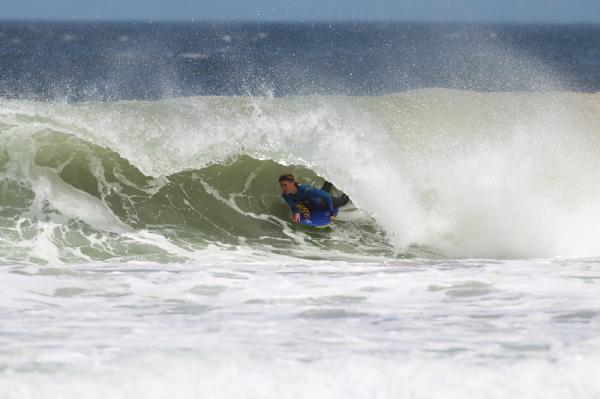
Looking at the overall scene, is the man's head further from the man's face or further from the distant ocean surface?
the distant ocean surface

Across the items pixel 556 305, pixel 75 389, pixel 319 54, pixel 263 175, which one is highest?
pixel 319 54

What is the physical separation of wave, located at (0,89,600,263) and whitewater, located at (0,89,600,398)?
3cm

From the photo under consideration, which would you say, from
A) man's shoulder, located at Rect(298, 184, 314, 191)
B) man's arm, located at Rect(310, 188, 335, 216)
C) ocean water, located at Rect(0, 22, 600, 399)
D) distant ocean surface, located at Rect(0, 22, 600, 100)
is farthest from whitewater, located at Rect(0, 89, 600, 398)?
distant ocean surface, located at Rect(0, 22, 600, 100)

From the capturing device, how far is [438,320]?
586 cm

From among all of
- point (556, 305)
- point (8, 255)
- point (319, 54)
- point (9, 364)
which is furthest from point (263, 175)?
point (319, 54)

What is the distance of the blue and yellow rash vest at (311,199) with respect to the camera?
967 centimetres

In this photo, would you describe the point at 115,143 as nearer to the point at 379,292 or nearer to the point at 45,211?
the point at 45,211

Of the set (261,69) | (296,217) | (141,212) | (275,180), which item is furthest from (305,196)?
(261,69)

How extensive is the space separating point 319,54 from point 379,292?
154 ft

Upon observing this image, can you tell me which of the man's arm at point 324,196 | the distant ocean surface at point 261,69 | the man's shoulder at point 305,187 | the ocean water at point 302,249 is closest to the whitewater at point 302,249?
the ocean water at point 302,249

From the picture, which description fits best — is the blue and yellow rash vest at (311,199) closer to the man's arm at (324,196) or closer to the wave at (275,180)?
the man's arm at (324,196)

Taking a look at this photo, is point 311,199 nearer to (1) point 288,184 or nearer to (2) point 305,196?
(2) point 305,196

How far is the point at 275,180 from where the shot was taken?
36.6 ft

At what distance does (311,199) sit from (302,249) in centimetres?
53
